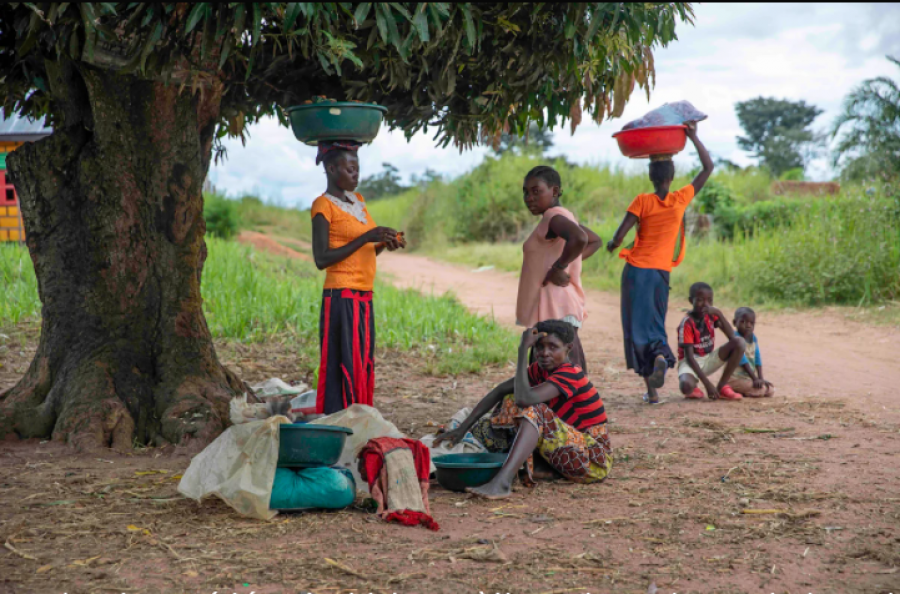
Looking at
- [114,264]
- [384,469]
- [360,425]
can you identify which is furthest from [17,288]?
[384,469]

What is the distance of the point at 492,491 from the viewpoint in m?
3.35

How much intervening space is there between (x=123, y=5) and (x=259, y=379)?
3.58 metres

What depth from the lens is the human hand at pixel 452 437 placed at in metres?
3.66

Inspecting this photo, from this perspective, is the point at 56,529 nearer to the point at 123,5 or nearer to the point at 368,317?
the point at 368,317

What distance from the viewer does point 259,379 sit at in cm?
617

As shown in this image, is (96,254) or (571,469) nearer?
(571,469)

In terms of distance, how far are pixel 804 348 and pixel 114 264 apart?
6131mm

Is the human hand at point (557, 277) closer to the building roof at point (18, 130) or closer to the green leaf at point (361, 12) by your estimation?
the green leaf at point (361, 12)

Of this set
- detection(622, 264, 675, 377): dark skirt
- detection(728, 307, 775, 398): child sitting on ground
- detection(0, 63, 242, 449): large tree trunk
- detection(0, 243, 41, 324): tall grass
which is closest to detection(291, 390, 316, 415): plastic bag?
detection(0, 63, 242, 449): large tree trunk

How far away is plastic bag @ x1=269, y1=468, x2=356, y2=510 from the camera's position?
10.00ft

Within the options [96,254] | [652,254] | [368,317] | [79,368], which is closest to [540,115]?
[652,254]

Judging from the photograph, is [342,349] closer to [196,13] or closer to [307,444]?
[307,444]

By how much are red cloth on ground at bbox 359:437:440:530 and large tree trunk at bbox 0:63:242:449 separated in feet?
4.39

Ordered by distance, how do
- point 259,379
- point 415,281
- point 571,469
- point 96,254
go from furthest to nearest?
point 415,281 → point 259,379 → point 96,254 → point 571,469
